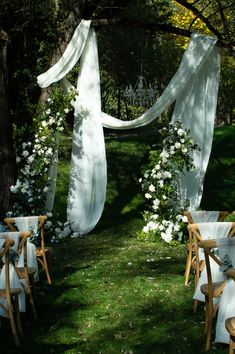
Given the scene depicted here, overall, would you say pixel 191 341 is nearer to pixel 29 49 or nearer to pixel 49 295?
pixel 49 295

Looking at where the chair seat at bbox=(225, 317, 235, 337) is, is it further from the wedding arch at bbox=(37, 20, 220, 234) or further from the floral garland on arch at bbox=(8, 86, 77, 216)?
the wedding arch at bbox=(37, 20, 220, 234)

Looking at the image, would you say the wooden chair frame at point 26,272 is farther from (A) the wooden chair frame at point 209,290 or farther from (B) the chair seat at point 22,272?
(A) the wooden chair frame at point 209,290

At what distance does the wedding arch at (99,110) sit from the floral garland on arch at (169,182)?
2.30 ft

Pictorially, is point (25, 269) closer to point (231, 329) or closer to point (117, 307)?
point (117, 307)

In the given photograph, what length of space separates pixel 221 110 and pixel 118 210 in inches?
597

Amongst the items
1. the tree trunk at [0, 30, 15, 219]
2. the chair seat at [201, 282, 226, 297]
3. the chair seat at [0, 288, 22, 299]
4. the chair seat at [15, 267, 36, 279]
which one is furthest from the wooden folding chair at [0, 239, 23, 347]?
the tree trunk at [0, 30, 15, 219]

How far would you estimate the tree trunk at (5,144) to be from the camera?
9289 millimetres

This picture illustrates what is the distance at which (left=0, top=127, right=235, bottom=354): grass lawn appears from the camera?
4.93m

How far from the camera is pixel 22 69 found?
13.8 metres

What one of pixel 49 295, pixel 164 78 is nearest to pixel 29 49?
pixel 49 295

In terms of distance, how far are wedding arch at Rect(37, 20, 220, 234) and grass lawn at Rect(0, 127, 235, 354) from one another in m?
0.77

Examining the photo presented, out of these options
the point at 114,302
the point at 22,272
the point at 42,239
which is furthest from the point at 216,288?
the point at 42,239

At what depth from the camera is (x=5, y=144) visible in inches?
368

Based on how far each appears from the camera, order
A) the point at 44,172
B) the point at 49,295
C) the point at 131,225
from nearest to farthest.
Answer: the point at 49,295 → the point at 44,172 → the point at 131,225
